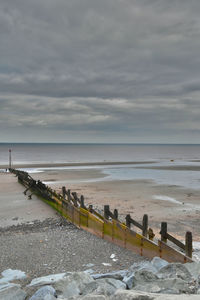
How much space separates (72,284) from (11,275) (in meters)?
2.67

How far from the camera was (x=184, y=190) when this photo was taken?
2683 cm

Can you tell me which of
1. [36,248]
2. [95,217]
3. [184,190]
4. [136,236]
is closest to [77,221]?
[95,217]

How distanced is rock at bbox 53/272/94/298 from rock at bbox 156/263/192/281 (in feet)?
7.12

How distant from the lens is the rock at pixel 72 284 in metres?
6.99

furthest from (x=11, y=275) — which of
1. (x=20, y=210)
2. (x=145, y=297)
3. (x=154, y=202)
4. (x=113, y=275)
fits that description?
(x=154, y=202)

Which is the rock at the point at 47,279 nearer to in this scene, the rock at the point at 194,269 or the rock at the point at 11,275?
the rock at the point at 11,275

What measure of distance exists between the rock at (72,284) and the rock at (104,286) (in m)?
0.23

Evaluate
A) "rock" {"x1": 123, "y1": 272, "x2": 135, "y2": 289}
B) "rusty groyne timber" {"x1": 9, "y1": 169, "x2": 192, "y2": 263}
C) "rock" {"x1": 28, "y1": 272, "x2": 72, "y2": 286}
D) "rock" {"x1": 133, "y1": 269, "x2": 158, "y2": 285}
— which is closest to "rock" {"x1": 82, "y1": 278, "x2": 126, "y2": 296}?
"rock" {"x1": 123, "y1": 272, "x2": 135, "y2": 289}

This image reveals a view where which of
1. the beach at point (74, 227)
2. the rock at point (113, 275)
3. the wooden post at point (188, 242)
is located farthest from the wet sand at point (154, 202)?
the rock at point (113, 275)

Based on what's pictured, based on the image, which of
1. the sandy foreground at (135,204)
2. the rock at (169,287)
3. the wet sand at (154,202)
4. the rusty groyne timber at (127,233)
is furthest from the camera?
the sandy foreground at (135,204)

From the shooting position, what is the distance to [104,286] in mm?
6738

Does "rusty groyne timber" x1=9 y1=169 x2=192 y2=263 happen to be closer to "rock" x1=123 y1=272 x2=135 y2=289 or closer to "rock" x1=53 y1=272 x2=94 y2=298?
"rock" x1=123 y1=272 x2=135 y2=289

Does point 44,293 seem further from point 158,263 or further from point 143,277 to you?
point 158,263

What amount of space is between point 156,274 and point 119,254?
121 inches
